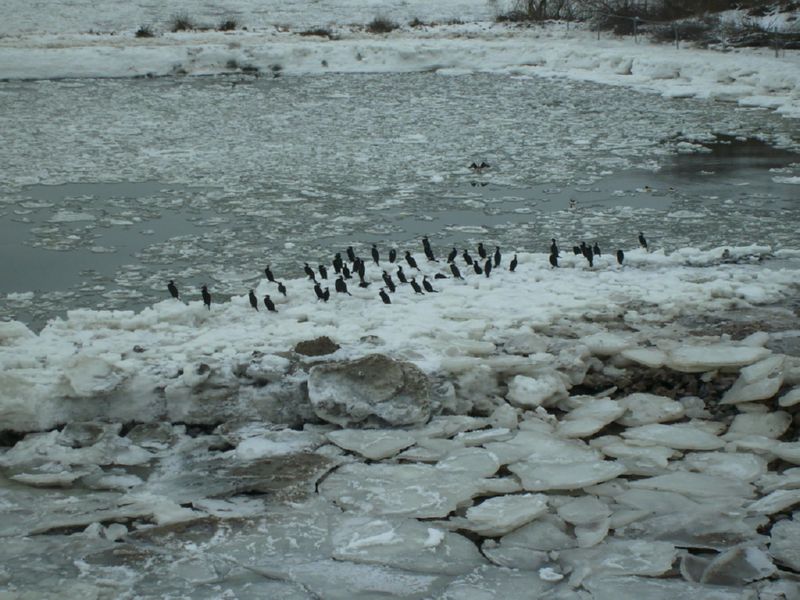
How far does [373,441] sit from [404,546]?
35.4 inches

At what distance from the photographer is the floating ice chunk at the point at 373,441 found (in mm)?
4148

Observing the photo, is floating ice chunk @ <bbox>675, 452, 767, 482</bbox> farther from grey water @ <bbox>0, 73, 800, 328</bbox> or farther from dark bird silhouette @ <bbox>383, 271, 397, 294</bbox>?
grey water @ <bbox>0, 73, 800, 328</bbox>

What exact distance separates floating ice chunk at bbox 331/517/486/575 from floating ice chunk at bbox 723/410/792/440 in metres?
1.56

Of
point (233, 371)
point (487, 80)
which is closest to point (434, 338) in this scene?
point (233, 371)

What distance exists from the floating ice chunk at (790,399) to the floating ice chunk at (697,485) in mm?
744

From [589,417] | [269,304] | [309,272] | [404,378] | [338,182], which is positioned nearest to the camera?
[589,417]

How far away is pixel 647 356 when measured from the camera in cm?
484

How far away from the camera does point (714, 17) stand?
2106 cm

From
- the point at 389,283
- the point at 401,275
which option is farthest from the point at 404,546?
the point at 401,275

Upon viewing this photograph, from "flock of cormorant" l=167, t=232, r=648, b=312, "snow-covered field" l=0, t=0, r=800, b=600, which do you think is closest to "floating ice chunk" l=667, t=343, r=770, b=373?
"snow-covered field" l=0, t=0, r=800, b=600

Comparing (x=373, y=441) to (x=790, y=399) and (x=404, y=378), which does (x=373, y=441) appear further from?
(x=790, y=399)

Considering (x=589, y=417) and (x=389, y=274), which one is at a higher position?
(x=389, y=274)

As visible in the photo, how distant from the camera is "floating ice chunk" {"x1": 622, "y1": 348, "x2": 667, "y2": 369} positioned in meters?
4.78

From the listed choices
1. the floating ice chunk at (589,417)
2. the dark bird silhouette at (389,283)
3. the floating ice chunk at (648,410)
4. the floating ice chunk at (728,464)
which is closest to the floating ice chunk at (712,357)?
the floating ice chunk at (648,410)
